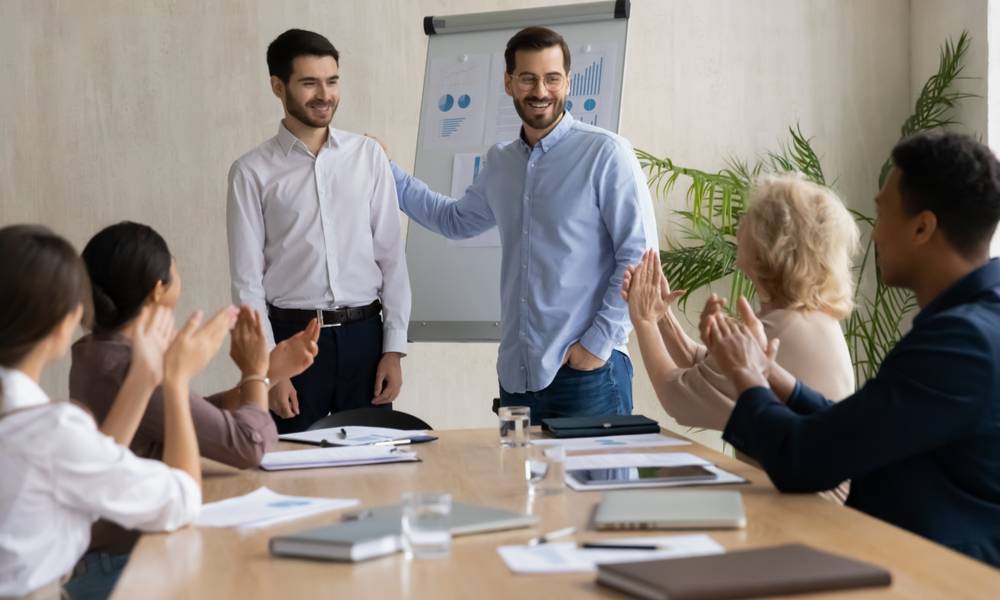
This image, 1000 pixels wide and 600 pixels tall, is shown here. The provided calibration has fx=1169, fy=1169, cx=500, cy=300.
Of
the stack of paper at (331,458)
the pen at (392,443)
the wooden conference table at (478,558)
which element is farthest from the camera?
the pen at (392,443)

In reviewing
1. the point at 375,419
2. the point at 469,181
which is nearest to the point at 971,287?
the point at 375,419

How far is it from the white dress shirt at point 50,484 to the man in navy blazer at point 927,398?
42.3 inches

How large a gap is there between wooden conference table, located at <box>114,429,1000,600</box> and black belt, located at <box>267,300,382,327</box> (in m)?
1.74

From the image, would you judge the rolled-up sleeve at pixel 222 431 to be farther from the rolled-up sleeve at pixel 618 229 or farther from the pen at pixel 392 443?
the rolled-up sleeve at pixel 618 229

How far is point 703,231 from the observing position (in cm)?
529

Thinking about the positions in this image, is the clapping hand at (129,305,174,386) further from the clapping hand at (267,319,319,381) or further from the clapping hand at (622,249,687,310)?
the clapping hand at (622,249,687,310)

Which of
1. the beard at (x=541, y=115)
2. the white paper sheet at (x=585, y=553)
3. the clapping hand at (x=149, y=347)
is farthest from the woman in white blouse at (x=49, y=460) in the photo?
the beard at (x=541, y=115)

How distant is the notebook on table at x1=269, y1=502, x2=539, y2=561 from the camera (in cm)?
168

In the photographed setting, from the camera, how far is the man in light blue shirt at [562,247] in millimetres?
3828

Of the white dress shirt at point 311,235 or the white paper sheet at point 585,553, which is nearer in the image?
the white paper sheet at point 585,553

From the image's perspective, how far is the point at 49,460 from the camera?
1771 mm

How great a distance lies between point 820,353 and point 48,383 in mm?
3948

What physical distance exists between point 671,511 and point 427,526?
418 millimetres

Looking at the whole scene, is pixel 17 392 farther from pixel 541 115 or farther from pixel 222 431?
pixel 541 115
